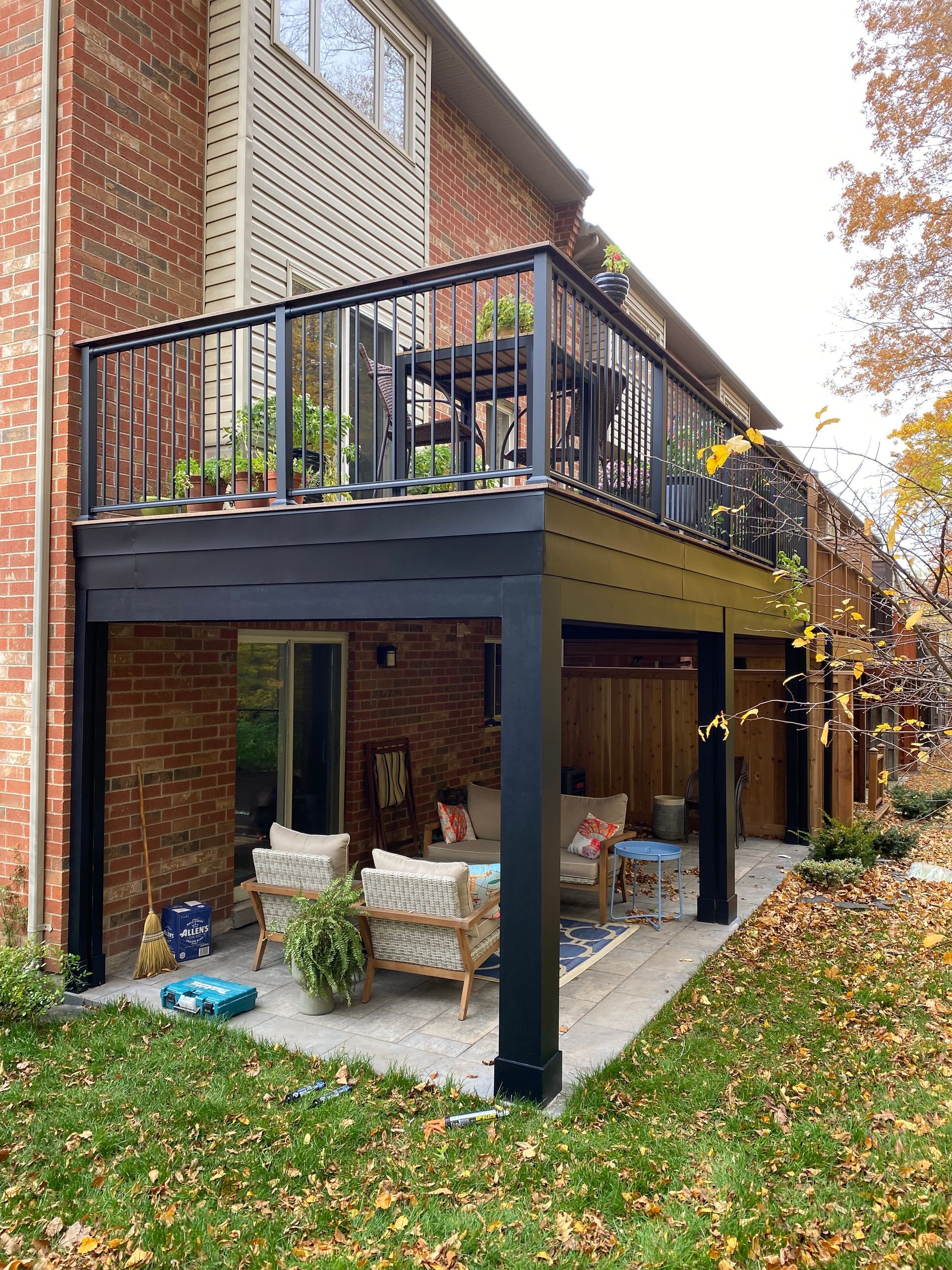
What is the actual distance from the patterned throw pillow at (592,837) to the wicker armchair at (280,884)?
2.27 meters

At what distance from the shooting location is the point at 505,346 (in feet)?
16.2

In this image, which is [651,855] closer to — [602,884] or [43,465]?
[602,884]

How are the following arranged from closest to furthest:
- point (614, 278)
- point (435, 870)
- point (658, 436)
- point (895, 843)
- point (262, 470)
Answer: point (435, 870) → point (262, 470) → point (658, 436) → point (614, 278) → point (895, 843)

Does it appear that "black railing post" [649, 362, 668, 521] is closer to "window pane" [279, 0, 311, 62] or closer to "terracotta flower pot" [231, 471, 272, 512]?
"terracotta flower pot" [231, 471, 272, 512]

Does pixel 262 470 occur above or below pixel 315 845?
above

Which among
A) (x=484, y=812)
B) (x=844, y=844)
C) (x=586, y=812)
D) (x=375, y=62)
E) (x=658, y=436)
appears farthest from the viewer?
(x=844, y=844)

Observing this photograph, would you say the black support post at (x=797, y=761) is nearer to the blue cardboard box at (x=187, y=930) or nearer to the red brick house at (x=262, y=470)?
the red brick house at (x=262, y=470)

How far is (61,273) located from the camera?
5.43 metres

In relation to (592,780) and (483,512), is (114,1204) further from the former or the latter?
(592,780)

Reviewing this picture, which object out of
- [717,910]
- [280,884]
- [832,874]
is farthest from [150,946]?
[832,874]

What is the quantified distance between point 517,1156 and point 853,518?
320 cm

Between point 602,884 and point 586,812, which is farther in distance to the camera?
point 586,812

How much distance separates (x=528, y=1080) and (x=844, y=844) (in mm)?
5563

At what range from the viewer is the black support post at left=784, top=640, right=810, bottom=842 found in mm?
9438
